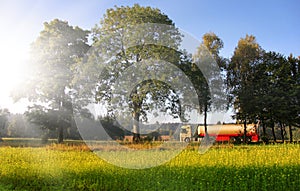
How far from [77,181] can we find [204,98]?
22110 millimetres

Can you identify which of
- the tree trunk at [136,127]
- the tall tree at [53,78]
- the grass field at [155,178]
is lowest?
the grass field at [155,178]

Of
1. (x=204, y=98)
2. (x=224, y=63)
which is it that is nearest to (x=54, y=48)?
(x=204, y=98)

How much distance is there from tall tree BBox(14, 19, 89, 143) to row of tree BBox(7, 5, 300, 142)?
0.08m

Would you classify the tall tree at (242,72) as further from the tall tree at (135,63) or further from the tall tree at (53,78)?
the tall tree at (53,78)

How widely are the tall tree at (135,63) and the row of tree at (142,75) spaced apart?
0.07 meters

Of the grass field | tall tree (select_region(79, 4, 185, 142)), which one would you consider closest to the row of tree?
tall tree (select_region(79, 4, 185, 142))

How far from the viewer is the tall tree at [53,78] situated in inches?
1154

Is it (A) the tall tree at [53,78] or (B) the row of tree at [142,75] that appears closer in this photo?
(B) the row of tree at [142,75]

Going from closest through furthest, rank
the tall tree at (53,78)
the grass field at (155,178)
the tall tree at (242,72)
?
the grass field at (155,178) → the tall tree at (53,78) → the tall tree at (242,72)

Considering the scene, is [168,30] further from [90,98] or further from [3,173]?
[3,173]

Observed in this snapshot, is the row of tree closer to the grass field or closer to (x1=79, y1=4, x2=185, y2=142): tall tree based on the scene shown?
(x1=79, y1=4, x2=185, y2=142): tall tree

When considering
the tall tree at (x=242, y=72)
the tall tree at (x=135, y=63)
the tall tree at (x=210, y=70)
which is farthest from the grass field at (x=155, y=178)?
the tall tree at (x=242, y=72)

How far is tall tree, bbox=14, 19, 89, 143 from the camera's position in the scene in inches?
1154

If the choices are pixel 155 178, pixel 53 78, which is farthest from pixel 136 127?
pixel 155 178
